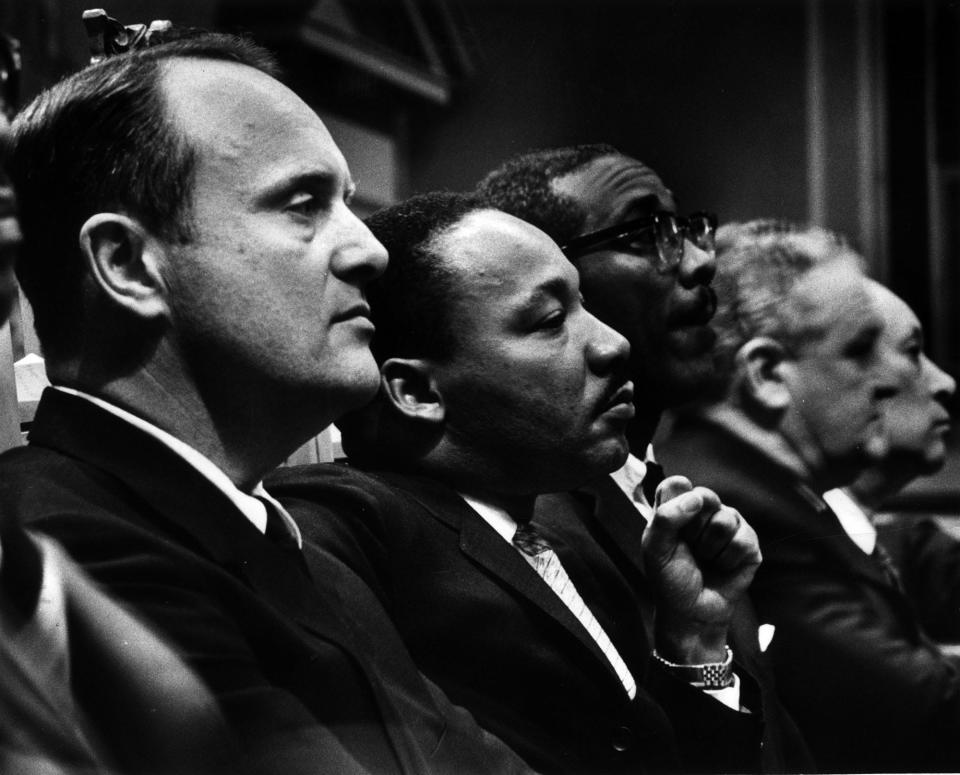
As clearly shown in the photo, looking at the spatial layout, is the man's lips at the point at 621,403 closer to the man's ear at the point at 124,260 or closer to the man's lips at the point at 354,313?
the man's lips at the point at 354,313

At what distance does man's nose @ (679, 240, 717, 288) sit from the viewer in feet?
6.77

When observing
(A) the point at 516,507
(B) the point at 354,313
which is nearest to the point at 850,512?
(A) the point at 516,507

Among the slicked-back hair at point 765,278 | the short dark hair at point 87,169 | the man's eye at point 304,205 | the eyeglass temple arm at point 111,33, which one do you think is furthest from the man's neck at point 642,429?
the eyeglass temple arm at point 111,33

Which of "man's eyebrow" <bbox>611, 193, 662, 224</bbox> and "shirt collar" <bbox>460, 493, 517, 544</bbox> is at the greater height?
"man's eyebrow" <bbox>611, 193, 662, 224</bbox>

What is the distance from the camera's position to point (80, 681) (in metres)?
1.56

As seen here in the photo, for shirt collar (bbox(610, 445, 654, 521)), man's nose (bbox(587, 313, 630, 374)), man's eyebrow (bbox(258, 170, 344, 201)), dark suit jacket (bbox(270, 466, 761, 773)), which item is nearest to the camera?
man's eyebrow (bbox(258, 170, 344, 201))

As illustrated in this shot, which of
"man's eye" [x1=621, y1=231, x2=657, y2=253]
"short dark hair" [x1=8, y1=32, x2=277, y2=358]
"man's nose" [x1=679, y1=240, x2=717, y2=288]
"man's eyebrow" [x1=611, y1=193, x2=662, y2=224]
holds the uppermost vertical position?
"short dark hair" [x1=8, y1=32, x2=277, y2=358]

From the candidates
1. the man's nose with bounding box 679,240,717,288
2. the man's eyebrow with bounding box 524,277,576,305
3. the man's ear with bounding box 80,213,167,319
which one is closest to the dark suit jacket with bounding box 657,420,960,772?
the man's nose with bounding box 679,240,717,288

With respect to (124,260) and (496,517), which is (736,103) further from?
(124,260)

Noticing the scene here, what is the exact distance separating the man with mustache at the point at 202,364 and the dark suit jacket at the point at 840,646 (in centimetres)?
68

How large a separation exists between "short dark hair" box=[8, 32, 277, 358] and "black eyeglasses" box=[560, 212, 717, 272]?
67 centimetres

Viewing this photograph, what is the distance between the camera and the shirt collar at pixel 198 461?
5.22ft

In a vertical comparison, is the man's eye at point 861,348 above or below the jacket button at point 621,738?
above

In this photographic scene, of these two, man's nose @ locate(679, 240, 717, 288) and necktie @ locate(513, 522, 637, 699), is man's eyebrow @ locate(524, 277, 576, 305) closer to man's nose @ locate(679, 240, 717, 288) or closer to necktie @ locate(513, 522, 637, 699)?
man's nose @ locate(679, 240, 717, 288)
